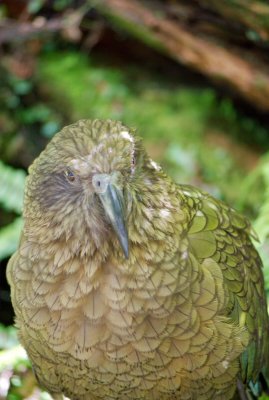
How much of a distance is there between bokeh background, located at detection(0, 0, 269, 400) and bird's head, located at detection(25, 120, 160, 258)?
67.2 inches

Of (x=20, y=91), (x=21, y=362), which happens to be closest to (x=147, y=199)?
(x=21, y=362)

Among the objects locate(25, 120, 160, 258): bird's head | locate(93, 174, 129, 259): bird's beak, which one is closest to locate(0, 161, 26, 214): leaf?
locate(25, 120, 160, 258): bird's head

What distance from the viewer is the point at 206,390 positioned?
3.12m

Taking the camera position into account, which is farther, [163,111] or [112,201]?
[163,111]

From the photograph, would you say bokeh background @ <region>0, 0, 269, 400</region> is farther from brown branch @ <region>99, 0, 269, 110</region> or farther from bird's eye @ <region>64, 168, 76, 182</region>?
bird's eye @ <region>64, 168, 76, 182</region>

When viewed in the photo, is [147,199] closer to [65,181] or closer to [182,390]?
[65,181]

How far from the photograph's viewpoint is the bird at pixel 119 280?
8.92 feet

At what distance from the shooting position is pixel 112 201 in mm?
2562

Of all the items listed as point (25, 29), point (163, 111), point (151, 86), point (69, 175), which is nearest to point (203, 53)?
point (163, 111)

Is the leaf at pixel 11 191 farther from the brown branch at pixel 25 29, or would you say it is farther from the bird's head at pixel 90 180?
the bird's head at pixel 90 180

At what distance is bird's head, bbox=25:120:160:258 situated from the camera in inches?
103

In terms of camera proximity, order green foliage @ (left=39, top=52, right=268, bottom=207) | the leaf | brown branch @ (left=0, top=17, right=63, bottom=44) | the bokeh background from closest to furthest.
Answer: the leaf
the bokeh background
green foliage @ (left=39, top=52, right=268, bottom=207)
brown branch @ (left=0, top=17, right=63, bottom=44)

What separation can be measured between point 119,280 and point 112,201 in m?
0.43

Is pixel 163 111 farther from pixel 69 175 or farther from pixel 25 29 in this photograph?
pixel 69 175
